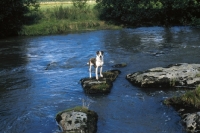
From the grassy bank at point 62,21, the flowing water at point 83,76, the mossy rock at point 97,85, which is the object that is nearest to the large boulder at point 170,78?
the flowing water at point 83,76

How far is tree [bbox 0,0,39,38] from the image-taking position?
35812 mm

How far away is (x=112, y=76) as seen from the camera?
18.8 meters

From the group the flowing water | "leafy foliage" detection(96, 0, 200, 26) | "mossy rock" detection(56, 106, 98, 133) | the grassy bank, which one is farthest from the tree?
"mossy rock" detection(56, 106, 98, 133)

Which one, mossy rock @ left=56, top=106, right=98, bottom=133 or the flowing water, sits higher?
mossy rock @ left=56, top=106, right=98, bottom=133

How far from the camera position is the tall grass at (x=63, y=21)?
3869 centimetres

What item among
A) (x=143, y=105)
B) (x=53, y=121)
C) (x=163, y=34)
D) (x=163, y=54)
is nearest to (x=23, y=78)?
(x=53, y=121)

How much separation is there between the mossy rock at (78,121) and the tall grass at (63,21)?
88.2ft

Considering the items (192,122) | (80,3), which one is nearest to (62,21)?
(80,3)

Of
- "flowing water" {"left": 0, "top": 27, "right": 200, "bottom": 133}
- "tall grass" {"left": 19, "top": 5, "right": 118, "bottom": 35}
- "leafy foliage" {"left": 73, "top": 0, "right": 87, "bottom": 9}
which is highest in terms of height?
"leafy foliage" {"left": 73, "top": 0, "right": 87, "bottom": 9}

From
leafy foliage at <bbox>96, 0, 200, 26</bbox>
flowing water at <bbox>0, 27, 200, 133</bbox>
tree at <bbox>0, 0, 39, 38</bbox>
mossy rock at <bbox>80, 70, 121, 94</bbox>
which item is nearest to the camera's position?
flowing water at <bbox>0, 27, 200, 133</bbox>

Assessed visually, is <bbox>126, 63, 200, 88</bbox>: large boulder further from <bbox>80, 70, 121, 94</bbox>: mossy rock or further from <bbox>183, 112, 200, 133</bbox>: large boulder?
<bbox>183, 112, 200, 133</bbox>: large boulder

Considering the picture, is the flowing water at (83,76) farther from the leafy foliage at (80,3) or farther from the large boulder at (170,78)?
the leafy foliage at (80,3)

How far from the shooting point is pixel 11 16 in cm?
3731

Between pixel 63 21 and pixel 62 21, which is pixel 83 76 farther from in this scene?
pixel 62 21
